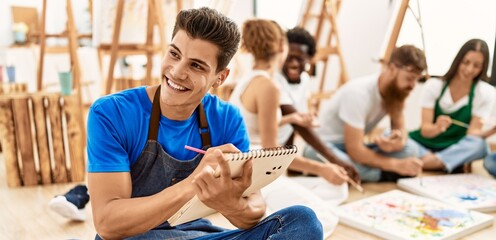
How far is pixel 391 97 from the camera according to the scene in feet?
8.13

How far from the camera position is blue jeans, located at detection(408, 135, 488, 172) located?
2721 mm

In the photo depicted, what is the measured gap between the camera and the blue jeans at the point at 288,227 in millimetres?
1200

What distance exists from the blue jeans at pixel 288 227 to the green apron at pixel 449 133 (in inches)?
71.5

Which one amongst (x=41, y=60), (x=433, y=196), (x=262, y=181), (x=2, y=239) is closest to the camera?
(x=262, y=181)

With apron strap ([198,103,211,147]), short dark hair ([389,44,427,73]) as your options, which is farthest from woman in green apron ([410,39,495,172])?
apron strap ([198,103,211,147])

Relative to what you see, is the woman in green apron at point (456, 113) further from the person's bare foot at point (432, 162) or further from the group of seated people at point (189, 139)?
the group of seated people at point (189, 139)

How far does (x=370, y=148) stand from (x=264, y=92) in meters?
0.87

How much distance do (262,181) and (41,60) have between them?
2271 millimetres

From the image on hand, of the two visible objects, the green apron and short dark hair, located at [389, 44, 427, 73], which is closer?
short dark hair, located at [389, 44, 427, 73]

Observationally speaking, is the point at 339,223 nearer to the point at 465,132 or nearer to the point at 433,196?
the point at 433,196

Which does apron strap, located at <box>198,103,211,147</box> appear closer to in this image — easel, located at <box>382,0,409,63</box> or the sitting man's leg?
the sitting man's leg

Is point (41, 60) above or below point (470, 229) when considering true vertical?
above

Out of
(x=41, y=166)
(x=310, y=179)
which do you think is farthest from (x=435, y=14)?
(x=41, y=166)

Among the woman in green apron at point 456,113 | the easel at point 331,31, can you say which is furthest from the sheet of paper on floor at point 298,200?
the easel at point 331,31
